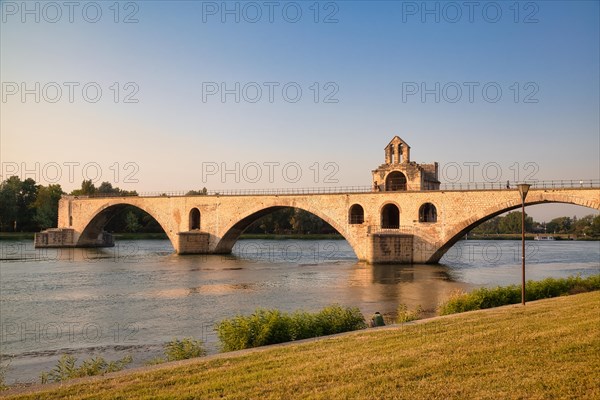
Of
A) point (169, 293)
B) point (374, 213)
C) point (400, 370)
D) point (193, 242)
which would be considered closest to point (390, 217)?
point (374, 213)

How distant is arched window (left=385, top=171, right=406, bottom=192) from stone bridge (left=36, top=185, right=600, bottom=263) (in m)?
2.03

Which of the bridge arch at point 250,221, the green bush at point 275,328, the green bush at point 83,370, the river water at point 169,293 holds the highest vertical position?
the bridge arch at point 250,221

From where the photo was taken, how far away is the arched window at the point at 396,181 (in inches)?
2000

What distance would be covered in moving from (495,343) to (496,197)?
1313 inches

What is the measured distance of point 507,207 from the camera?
132 feet

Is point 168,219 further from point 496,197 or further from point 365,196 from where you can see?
point 496,197

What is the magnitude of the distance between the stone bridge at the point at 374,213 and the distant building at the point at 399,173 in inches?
84.2

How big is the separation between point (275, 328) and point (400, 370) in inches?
198

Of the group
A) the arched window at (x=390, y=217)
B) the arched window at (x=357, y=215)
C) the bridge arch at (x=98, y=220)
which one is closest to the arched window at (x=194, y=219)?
the bridge arch at (x=98, y=220)

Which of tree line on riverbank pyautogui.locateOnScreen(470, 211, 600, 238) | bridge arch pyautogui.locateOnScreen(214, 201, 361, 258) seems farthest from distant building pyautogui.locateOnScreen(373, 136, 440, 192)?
tree line on riverbank pyautogui.locateOnScreen(470, 211, 600, 238)

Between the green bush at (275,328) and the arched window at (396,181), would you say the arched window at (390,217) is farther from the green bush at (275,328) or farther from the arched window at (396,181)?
the green bush at (275,328)

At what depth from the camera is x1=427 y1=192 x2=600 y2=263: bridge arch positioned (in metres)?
36.8

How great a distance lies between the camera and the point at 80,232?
73.0 m

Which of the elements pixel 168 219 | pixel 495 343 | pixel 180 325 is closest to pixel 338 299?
pixel 180 325
